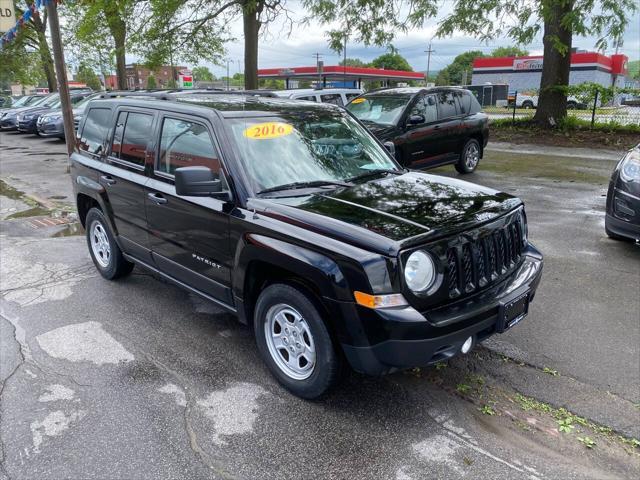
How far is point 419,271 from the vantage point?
2.88 meters

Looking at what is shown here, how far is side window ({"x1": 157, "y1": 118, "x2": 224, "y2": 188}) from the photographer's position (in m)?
3.76

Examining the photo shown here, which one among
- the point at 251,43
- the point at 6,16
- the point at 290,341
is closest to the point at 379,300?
the point at 290,341

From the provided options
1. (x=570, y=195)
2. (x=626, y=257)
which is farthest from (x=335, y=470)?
(x=570, y=195)

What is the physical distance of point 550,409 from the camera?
328cm

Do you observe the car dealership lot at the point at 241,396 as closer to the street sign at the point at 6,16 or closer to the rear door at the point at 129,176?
the rear door at the point at 129,176

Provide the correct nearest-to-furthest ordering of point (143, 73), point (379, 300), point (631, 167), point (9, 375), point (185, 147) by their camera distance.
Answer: point (379, 300), point (9, 375), point (185, 147), point (631, 167), point (143, 73)

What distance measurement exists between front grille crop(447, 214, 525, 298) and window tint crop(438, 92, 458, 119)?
7320 mm

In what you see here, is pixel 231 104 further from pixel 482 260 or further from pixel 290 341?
pixel 482 260

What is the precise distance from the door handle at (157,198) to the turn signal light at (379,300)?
1995mm

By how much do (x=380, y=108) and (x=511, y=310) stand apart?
766 cm

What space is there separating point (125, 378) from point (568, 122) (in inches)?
677

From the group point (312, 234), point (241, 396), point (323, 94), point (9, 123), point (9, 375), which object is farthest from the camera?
point (9, 123)

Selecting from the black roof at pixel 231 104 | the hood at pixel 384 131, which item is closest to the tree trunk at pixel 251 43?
the hood at pixel 384 131

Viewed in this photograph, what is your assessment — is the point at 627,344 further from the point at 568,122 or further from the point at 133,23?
the point at 133,23
